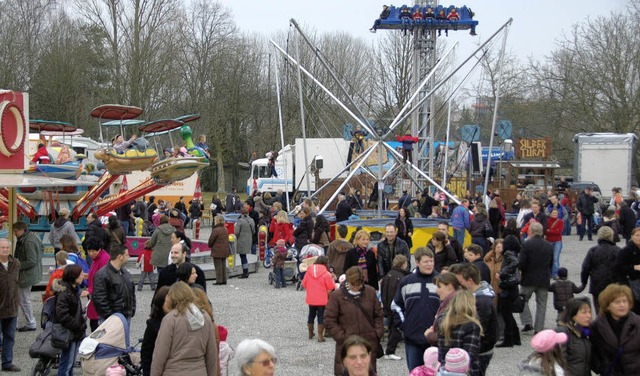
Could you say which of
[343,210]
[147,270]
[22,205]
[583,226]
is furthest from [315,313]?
[583,226]

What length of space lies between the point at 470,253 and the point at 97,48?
4565cm

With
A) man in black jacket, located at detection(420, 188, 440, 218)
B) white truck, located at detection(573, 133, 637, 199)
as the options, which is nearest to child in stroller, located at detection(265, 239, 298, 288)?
man in black jacket, located at detection(420, 188, 440, 218)

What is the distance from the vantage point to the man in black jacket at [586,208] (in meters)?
25.6

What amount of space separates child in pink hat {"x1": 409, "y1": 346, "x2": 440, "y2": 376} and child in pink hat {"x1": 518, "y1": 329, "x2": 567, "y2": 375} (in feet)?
2.14

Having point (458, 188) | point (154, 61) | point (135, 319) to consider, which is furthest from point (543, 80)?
point (135, 319)

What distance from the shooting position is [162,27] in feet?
172

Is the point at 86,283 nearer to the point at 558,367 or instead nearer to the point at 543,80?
the point at 558,367

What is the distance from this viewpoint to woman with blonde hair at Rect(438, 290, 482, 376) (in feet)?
22.1

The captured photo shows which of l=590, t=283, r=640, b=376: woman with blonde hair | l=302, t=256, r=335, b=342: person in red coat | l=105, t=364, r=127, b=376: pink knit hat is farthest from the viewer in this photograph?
l=302, t=256, r=335, b=342: person in red coat

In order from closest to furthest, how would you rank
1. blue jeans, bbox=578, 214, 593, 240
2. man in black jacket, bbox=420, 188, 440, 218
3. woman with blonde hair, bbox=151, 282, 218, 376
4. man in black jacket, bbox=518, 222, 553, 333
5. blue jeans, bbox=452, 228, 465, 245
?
woman with blonde hair, bbox=151, 282, 218, 376 < man in black jacket, bbox=518, 222, 553, 333 < blue jeans, bbox=452, 228, 465, 245 < man in black jacket, bbox=420, 188, 440, 218 < blue jeans, bbox=578, 214, 593, 240

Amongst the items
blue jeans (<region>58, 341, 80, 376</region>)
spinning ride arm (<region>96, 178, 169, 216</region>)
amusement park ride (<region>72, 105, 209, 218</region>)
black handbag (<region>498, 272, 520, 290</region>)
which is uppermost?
amusement park ride (<region>72, 105, 209, 218</region>)

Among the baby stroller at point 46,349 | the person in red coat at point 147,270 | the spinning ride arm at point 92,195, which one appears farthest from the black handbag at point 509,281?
the spinning ride arm at point 92,195

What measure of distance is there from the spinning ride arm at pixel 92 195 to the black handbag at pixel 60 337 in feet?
30.3

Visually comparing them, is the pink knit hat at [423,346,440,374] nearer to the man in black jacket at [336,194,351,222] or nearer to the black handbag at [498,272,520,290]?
the black handbag at [498,272,520,290]
